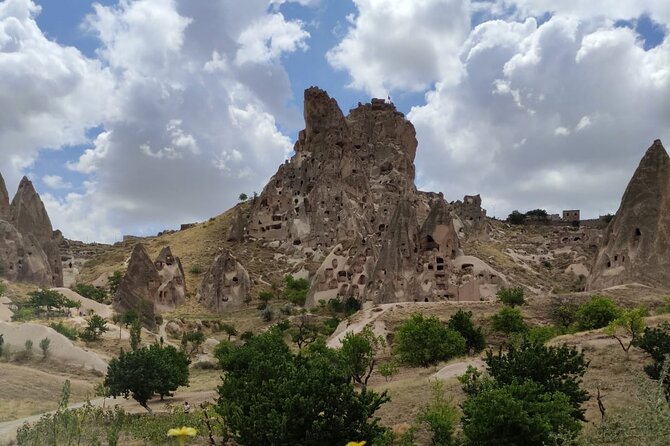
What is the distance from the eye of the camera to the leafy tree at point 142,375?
27.0m

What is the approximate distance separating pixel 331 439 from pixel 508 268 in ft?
200

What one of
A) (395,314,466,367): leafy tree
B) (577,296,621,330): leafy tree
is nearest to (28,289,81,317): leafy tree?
(395,314,466,367): leafy tree

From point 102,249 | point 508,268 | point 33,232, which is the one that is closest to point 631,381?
point 508,268

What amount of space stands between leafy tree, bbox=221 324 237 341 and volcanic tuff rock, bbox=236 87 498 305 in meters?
9.99

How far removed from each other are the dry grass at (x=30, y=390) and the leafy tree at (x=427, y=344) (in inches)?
557

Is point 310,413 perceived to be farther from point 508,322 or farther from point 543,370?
point 508,322

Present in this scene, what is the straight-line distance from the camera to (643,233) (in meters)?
45.2

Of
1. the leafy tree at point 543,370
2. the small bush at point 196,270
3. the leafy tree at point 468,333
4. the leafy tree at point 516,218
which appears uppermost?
the leafy tree at point 516,218

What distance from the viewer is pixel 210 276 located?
7131 centimetres

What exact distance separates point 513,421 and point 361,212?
71.9 meters

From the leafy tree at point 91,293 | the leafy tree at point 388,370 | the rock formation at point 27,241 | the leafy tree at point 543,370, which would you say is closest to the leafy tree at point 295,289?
the leafy tree at point 91,293

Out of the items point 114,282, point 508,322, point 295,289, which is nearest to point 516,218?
point 295,289

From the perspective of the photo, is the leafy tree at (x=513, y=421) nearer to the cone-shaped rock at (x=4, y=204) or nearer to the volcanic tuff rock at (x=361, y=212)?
the volcanic tuff rock at (x=361, y=212)

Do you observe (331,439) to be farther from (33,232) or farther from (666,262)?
(33,232)
